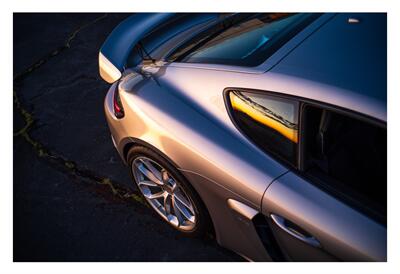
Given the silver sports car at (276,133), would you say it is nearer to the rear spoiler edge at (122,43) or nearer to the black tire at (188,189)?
the black tire at (188,189)

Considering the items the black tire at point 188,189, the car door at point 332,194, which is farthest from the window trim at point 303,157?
the black tire at point 188,189

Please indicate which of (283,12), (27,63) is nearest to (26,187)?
(27,63)

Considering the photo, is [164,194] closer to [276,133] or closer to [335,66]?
[276,133]

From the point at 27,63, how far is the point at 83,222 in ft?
9.66

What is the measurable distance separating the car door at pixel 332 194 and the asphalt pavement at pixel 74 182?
3.01 feet

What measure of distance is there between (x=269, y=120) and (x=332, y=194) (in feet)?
1.58

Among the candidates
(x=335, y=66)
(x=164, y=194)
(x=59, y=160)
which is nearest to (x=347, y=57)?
(x=335, y=66)

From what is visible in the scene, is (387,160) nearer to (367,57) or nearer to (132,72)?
(367,57)

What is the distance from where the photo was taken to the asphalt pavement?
2.88 meters

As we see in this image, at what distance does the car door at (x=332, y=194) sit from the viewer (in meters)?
1.72

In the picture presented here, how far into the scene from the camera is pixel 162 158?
2.45 metres

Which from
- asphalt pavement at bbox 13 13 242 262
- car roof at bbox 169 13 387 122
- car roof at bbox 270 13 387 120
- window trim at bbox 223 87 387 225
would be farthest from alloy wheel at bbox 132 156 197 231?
car roof at bbox 270 13 387 120

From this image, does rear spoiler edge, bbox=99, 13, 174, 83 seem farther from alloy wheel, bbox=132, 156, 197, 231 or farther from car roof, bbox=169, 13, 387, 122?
car roof, bbox=169, 13, 387, 122

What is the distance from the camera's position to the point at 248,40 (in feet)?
7.97
